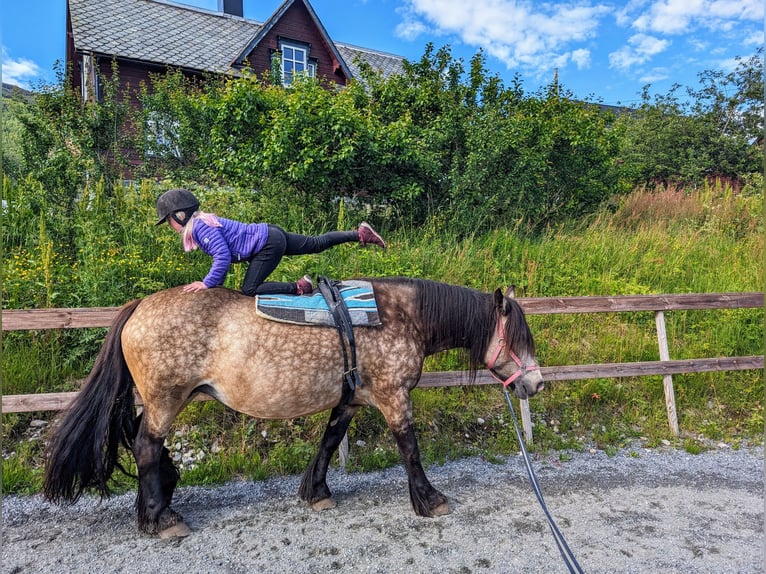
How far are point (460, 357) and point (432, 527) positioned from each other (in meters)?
1.27

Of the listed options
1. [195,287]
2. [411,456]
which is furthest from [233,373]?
[411,456]

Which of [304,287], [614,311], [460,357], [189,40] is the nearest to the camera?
[304,287]

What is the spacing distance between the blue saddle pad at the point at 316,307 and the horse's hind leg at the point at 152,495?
1.15m

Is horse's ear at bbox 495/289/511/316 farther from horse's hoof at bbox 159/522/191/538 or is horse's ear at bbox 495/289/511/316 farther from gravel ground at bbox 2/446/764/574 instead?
horse's hoof at bbox 159/522/191/538

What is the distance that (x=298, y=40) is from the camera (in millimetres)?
18062

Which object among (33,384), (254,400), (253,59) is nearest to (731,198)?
(254,400)

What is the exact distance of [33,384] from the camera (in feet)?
14.8

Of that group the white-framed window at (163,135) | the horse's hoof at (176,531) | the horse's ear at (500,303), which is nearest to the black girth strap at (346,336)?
the horse's ear at (500,303)

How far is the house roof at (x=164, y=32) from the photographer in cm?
1475

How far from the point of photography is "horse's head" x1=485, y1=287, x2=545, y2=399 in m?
3.44

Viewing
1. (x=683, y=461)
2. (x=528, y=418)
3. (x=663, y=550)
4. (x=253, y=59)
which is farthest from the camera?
(x=253, y=59)

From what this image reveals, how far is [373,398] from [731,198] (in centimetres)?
1080

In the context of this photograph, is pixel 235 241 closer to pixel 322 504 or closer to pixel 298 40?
pixel 322 504

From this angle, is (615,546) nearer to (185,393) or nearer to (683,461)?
(683,461)
